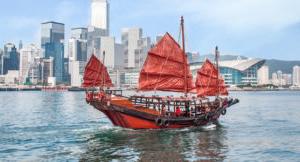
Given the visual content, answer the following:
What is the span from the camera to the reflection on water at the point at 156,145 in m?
34.2

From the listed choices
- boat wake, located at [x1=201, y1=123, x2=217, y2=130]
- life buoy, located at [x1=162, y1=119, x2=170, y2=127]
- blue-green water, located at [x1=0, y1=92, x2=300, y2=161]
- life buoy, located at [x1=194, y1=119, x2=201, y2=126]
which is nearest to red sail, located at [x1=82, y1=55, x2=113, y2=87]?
blue-green water, located at [x1=0, y1=92, x2=300, y2=161]

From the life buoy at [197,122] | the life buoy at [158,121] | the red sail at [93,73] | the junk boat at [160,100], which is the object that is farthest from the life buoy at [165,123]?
the red sail at [93,73]

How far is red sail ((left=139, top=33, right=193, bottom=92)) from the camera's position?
52.0 m

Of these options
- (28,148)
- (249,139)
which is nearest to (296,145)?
(249,139)

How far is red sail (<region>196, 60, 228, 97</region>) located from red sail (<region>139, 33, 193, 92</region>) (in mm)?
9347

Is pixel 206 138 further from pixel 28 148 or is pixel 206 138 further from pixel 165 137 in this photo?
pixel 28 148

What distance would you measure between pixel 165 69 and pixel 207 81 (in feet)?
47.0

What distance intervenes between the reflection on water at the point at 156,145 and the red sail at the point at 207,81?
497 inches

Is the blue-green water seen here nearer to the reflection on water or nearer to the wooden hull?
the reflection on water

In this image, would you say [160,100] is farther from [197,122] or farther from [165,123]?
[197,122]

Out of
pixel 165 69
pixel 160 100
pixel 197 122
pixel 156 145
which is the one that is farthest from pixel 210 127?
pixel 156 145

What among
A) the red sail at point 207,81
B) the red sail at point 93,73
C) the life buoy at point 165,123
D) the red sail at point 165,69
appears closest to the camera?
the life buoy at point 165,123

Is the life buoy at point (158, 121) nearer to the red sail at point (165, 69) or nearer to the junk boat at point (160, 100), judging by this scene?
the junk boat at point (160, 100)

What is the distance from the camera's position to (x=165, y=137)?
44500 mm
